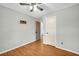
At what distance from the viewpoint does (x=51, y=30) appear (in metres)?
4.53

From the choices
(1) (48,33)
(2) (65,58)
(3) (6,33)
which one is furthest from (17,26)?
(2) (65,58)

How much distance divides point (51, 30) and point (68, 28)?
1273 millimetres

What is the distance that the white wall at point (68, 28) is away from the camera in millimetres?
3109

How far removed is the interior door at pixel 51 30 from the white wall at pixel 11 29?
152cm

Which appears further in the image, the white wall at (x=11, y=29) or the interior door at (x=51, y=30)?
the interior door at (x=51, y=30)

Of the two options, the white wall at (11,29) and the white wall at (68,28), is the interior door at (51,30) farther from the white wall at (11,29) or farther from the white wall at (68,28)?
the white wall at (11,29)

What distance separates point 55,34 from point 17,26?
229cm

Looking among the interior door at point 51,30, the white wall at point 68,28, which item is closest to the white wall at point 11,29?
the interior door at point 51,30

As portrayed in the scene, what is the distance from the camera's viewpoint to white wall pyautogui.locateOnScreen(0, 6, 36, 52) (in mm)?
3162

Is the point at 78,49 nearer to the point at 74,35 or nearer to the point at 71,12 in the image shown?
the point at 74,35

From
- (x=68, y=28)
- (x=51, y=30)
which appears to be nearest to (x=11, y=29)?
(x=51, y=30)

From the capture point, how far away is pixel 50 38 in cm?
462

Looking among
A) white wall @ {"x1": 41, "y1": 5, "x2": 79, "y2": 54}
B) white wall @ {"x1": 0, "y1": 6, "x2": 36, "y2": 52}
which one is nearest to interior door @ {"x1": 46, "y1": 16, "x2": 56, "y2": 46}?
white wall @ {"x1": 41, "y1": 5, "x2": 79, "y2": 54}

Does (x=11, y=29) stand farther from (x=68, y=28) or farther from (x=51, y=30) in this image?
(x=68, y=28)
